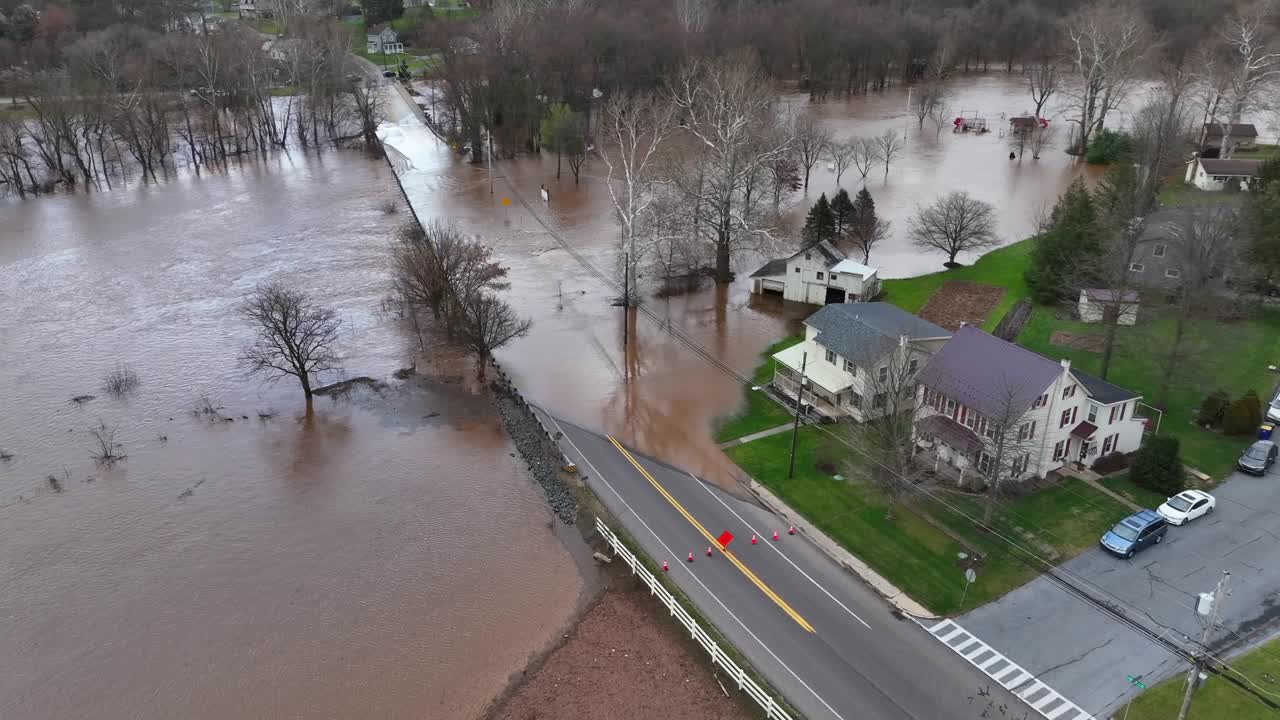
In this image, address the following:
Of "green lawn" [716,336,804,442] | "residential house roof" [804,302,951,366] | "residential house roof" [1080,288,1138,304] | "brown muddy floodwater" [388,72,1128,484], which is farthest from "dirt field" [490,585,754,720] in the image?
"residential house roof" [1080,288,1138,304]

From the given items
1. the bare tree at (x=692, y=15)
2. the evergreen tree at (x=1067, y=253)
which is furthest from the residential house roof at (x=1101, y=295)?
the bare tree at (x=692, y=15)

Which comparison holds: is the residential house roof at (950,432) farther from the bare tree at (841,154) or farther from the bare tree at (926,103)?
the bare tree at (926,103)

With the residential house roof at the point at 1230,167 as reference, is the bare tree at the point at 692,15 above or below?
above

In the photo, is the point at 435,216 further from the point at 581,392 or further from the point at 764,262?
the point at 581,392

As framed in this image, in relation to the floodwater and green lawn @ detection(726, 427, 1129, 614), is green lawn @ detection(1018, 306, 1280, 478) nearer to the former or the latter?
green lawn @ detection(726, 427, 1129, 614)

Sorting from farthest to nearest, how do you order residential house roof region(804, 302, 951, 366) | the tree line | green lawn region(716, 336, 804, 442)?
the tree line
green lawn region(716, 336, 804, 442)
residential house roof region(804, 302, 951, 366)

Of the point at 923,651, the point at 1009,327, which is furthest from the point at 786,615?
the point at 1009,327
